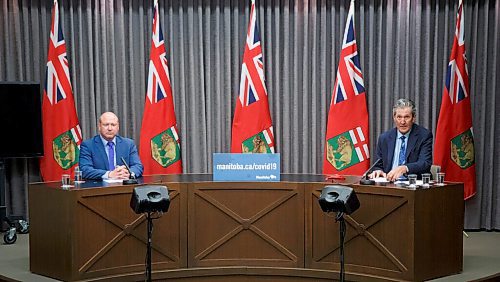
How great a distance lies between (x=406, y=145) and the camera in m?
5.30

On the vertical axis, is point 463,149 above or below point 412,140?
below

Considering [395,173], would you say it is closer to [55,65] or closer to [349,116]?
[349,116]

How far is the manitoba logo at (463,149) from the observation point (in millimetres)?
7000

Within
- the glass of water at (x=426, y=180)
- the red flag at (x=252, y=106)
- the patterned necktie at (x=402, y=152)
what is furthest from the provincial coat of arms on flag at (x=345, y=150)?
the glass of water at (x=426, y=180)

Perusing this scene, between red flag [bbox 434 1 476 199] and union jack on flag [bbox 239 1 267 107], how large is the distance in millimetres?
1955

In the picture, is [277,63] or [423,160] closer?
[423,160]

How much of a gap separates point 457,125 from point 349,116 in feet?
3.75

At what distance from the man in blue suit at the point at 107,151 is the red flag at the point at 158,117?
4.56 feet

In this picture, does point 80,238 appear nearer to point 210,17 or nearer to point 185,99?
point 185,99

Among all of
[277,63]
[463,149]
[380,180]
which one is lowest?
[380,180]

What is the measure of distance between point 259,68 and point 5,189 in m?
2.96

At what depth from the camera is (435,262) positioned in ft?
15.4

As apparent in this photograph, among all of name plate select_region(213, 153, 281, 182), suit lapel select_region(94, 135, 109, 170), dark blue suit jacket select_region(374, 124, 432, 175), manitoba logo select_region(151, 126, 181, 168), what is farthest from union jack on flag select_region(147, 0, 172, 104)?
dark blue suit jacket select_region(374, 124, 432, 175)

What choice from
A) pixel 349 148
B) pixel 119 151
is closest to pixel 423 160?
pixel 349 148
